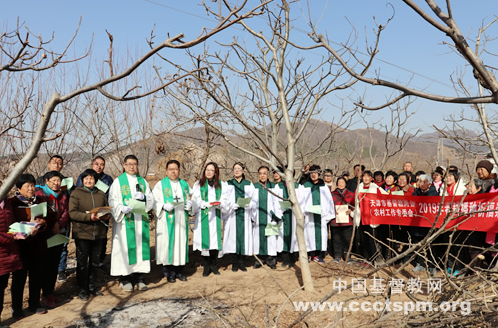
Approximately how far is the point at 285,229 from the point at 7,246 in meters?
4.58

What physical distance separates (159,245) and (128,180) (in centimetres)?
117

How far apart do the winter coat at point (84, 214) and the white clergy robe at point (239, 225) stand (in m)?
2.23

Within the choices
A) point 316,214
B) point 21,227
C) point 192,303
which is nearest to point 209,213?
point 192,303

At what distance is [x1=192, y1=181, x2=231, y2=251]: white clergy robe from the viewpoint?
7094 millimetres

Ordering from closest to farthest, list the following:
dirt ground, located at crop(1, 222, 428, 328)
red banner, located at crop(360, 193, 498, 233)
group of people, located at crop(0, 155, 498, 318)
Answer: dirt ground, located at crop(1, 222, 428, 328), group of people, located at crop(0, 155, 498, 318), red banner, located at crop(360, 193, 498, 233)

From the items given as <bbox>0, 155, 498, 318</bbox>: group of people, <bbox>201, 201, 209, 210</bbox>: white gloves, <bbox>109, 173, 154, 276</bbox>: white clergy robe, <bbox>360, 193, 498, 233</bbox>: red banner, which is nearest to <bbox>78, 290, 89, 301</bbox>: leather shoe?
<bbox>0, 155, 498, 318</bbox>: group of people

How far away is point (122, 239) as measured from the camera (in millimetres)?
6312

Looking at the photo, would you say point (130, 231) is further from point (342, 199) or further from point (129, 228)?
point (342, 199)

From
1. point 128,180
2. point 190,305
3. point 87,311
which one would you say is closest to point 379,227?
point 190,305

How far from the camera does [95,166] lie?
707cm

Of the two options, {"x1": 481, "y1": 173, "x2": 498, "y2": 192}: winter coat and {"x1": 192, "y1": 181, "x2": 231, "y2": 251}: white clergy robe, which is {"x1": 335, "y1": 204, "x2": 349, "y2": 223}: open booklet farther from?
{"x1": 481, "y1": 173, "x2": 498, "y2": 192}: winter coat

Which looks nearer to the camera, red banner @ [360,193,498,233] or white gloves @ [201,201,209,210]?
red banner @ [360,193,498,233]

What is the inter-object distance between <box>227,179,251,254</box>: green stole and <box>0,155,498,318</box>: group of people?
0.02 metres

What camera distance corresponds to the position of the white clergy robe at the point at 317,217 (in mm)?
7902
